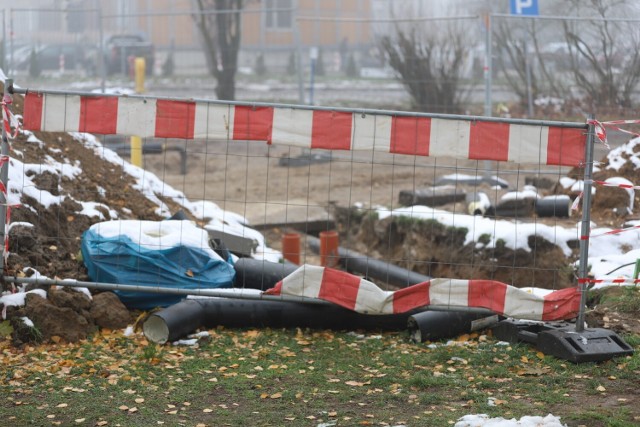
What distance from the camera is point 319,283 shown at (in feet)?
25.2

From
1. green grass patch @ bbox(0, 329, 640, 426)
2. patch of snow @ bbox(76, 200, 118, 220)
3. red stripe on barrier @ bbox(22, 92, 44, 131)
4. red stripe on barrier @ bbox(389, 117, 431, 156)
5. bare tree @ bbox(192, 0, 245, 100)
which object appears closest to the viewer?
green grass patch @ bbox(0, 329, 640, 426)

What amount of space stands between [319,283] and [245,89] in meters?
14.9

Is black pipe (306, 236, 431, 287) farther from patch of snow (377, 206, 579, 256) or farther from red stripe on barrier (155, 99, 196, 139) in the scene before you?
red stripe on barrier (155, 99, 196, 139)

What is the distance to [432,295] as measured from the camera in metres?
7.48


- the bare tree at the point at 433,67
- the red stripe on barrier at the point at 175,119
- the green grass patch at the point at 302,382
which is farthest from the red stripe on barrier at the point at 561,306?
the bare tree at the point at 433,67

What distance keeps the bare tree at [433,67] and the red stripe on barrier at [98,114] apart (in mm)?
11369

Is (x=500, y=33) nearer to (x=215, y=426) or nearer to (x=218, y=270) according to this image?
(x=218, y=270)

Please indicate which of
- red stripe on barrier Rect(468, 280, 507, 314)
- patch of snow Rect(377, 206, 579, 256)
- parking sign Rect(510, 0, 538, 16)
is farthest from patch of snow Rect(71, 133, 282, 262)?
parking sign Rect(510, 0, 538, 16)

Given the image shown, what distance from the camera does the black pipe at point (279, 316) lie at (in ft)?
25.9

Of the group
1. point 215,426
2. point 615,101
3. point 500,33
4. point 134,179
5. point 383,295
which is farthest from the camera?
point 500,33

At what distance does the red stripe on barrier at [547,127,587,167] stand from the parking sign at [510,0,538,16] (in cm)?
1011

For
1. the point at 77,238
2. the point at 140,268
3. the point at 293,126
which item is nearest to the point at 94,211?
the point at 77,238

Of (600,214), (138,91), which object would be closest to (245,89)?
(138,91)

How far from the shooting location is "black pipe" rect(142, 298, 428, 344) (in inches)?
311
